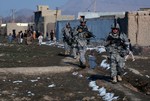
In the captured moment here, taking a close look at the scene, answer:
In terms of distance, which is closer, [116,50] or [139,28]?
[116,50]

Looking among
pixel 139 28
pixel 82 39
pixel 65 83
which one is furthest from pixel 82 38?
pixel 139 28

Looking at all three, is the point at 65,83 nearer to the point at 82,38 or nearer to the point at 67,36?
the point at 82,38

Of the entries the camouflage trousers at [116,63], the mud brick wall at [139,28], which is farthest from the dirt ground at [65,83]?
the mud brick wall at [139,28]

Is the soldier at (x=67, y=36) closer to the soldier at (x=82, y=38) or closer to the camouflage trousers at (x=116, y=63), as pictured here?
the soldier at (x=82, y=38)

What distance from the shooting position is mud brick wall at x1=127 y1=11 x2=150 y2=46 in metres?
31.4

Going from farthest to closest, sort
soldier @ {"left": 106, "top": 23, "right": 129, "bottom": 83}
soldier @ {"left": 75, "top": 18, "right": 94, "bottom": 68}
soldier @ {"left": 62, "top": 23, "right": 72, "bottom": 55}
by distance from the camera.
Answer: soldier @ {"left": 62, "top": 23, "right": 72, "bottom": 55} → soldier @ {"left": 75, "top": 18, "right": 94, "bottom": 68} → soldier @ {"left": 106, "top": 23, "right": 129, "bottom": 83}

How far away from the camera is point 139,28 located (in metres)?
31.6

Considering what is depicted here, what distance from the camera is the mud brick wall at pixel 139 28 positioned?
31.4 m

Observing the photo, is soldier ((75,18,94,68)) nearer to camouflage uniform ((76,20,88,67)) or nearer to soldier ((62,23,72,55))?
camouflage uniform ((76,20,88,67))

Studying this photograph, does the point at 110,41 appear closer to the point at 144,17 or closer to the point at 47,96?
the point at 47,96

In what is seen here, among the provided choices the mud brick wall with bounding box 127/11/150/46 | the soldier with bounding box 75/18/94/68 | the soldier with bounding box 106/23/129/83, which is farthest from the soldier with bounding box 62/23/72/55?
the soldier with bounding box 106/23/129/83

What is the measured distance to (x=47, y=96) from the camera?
12.5 m

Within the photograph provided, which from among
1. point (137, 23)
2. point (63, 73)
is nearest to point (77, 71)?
point (63, 73)

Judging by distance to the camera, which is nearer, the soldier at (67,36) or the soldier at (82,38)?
the soldier at (82,38)
